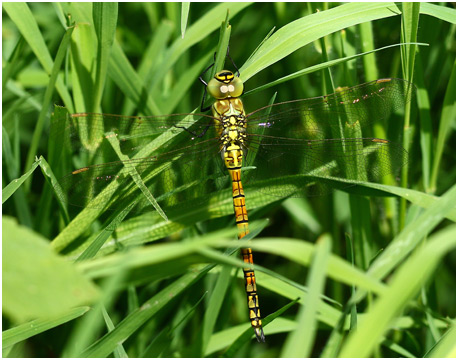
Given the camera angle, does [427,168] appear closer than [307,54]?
Yes

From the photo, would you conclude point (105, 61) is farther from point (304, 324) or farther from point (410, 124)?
point (304, 324)

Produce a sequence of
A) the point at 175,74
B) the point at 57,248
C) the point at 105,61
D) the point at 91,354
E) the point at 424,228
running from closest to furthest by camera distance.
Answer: the point at 424,228
the point at 91,354
the point at 57,248
the point at 105,61
the point at 175,74

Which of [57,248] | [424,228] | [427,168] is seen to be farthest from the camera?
[427,168]

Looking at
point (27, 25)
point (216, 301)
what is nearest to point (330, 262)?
point (216, 301)

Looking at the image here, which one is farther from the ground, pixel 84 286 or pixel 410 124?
pixel 410 124

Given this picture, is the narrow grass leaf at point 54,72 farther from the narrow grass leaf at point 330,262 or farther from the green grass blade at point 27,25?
the narrow grass leaf at point 330,262

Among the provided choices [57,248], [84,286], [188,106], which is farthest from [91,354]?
[188,106]

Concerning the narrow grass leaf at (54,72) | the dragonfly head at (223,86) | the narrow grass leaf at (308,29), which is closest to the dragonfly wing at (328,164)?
the dragonfly head at (223,86)
